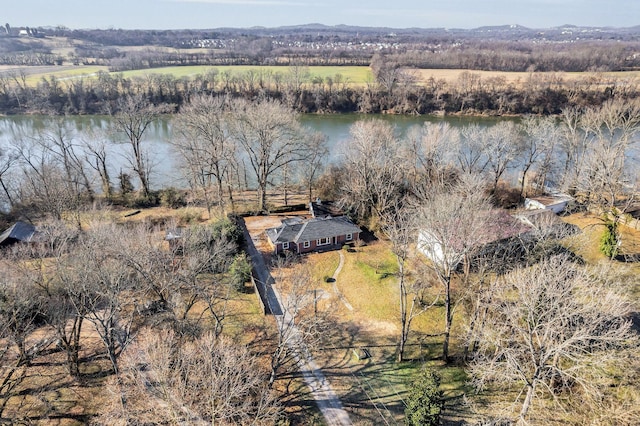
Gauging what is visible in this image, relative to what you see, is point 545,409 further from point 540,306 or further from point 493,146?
point 493,146

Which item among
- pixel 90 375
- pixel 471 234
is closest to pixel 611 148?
pixel 471 234

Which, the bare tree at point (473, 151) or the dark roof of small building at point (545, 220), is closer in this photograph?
the dark roof of small building at point (545, 220)

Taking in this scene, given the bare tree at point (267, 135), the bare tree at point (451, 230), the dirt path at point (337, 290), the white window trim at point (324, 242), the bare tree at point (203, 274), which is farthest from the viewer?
the bare tree at point (267, 135)

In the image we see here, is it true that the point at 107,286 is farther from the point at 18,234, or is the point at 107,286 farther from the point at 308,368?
the point at 18,234

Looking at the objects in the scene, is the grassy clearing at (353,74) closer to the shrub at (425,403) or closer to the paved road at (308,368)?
the paved road at (308,368)

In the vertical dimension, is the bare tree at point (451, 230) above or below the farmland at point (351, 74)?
below

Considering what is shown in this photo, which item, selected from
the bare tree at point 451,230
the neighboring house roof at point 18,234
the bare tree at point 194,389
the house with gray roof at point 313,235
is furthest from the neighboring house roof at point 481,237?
the neighboring house roof at point 18,234

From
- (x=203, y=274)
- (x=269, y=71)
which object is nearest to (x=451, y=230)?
(x=203, y=274)

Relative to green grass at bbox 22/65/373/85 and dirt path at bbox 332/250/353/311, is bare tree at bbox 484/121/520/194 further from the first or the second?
green grass at bbox 22/65/373/85
